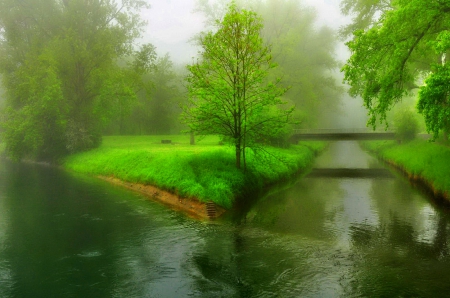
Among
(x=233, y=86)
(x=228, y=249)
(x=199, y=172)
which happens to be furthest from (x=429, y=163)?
(x=228, y=249)

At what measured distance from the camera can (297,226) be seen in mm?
Result: 18938

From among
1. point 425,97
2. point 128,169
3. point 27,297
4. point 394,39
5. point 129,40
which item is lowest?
point 27,297

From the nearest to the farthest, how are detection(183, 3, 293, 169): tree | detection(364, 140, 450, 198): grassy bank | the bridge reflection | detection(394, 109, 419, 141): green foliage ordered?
Answer: detection(183, 3, 293, 169): tree → detection(364, 140, 450, 198): grassy bank → the bridge reflection → detection(394, 109, 419, 141): green foliage

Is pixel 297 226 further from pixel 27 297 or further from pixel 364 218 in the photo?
pixel 27 297

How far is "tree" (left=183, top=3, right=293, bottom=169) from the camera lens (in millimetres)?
24594

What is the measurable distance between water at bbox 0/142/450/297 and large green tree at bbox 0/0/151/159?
62.1 ft

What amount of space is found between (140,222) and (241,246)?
20.4 ft

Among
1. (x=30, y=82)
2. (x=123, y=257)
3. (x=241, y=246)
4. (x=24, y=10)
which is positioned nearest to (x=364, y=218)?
(x=241, y=246)

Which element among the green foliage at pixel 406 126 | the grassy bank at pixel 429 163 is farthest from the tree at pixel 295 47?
the grassy bank at pixel 429 163

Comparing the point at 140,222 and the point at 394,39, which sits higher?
the point at 394,39

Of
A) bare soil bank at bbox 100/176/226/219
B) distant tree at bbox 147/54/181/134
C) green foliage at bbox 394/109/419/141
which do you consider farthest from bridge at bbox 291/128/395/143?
bare soil bank at bbox 100/176/226/219

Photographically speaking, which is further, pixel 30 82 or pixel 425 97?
pixel 30 82

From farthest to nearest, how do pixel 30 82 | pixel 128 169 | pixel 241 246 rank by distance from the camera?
pixel 30 82 < pixel 128 169 < pixel 241 246

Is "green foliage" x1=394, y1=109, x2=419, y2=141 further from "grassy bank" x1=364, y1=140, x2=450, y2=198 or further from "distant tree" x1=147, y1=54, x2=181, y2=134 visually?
"distant tree" x1=147, y1=54, x2=181, y2=134
